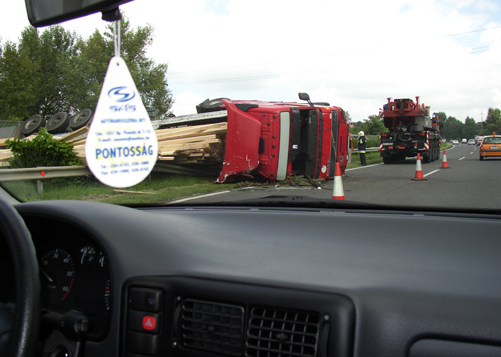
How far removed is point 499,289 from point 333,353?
0.59 m

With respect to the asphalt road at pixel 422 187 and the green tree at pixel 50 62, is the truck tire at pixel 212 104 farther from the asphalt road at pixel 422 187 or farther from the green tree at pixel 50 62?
the green tree at pixel 50 62

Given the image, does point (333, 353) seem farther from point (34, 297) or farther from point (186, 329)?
point (34, 297)

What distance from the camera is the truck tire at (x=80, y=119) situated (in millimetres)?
1683

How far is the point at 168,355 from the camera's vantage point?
1.84 m

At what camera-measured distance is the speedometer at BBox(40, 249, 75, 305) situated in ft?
7.25

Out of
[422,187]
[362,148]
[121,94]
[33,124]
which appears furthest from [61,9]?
[422,187]

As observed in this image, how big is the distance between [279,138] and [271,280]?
130cm

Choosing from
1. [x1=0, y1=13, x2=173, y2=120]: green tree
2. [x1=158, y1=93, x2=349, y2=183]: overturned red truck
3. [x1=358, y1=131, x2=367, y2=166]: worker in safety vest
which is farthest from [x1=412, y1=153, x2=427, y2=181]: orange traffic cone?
[x1=0, y1=13, x2=173, y2=120]: green tree

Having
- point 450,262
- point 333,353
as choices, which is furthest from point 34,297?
point 450,262

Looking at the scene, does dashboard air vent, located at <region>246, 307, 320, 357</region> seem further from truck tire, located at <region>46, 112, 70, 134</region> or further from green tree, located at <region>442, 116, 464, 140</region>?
truck tire, located at <region>46, 112, 70, 134</region>

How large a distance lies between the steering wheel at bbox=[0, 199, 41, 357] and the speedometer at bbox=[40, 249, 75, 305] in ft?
1.47

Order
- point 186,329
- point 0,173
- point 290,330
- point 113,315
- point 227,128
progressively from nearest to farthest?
1. point 290,330
2. point 186,329
3. point 113,315
4. point 0,173
5. point 227,128

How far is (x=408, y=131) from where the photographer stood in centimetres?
261

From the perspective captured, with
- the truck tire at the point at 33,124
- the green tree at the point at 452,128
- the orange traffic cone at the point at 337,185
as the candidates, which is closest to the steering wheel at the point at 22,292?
the truck tire at the point at 33,124
